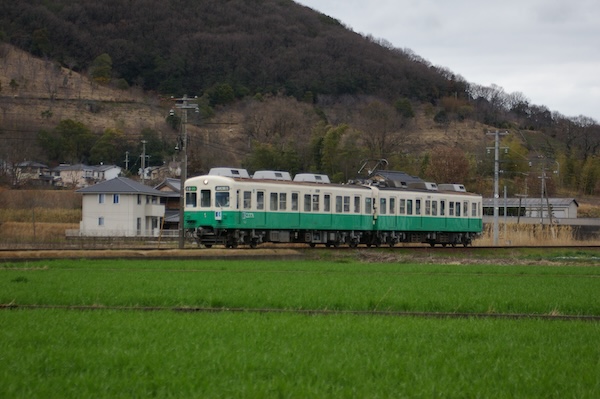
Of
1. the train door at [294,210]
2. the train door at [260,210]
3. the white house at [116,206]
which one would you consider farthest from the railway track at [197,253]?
the white house at [116,206]

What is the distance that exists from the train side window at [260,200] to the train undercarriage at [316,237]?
1.12 metres

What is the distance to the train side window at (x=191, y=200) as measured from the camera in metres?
36.0

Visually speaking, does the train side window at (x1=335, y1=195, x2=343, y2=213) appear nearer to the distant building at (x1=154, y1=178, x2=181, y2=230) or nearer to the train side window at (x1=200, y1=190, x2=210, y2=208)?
the train side window at (x1=200, y1=190, x2=210, y2=208)

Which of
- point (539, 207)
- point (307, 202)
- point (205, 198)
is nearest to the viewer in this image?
point (205, 198)

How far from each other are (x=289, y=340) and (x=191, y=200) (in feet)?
86.1

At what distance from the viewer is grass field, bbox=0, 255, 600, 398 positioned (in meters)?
7.78

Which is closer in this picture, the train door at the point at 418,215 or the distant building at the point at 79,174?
Result: the train door at the point at 418,215

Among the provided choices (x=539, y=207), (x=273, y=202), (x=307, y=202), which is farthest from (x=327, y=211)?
(x=539, y=207)

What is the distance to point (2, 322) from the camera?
11430 millimetres

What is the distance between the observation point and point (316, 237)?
39188 mm

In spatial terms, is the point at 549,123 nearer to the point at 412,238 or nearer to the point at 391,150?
the point at 391,150

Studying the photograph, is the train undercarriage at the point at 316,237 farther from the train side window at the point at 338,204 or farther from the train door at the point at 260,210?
the train side window at the point at 338,204

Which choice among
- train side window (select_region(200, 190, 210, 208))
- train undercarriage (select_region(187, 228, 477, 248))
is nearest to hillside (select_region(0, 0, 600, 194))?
train undercarriage (select_region(187, 228, 477, 248))

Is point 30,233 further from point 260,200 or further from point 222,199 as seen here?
point 260,200
